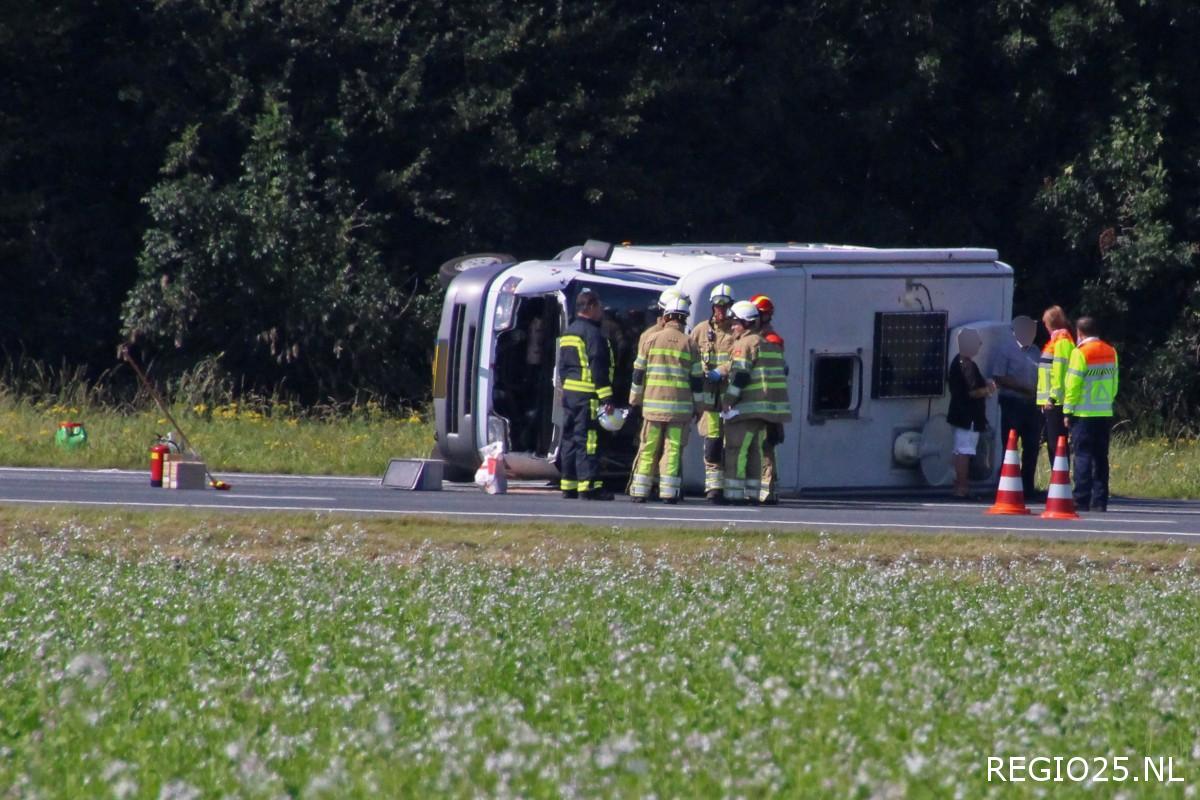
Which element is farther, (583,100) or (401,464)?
(583,100)

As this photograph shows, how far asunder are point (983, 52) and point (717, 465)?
15678 millimetres

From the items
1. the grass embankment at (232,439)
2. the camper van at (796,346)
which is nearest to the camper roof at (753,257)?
the camper van at (796,346)

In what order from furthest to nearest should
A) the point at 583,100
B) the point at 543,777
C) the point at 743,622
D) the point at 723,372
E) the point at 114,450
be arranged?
the point at 583,100, the point at 114,450, the point at 723,372, the point at 743,622, the point at 543,777

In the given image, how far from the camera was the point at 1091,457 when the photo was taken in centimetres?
1648

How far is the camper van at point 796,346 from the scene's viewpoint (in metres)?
17.1

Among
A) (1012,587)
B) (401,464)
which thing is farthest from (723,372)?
(1012,587)

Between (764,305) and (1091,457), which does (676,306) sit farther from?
(1091,457)

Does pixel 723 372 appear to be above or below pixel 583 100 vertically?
below

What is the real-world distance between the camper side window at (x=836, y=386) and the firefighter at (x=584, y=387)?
7.13 ft

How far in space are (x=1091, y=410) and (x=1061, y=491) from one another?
3.17 feet

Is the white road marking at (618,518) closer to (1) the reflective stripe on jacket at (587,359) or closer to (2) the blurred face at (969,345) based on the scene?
(1) the reflective stripe on jacket at (587,359)

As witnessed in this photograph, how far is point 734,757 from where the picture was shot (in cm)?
573

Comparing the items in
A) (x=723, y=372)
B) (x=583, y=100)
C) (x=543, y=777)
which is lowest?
(x=543, y=777)

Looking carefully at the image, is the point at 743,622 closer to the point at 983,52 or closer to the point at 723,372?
the point at 723,372
